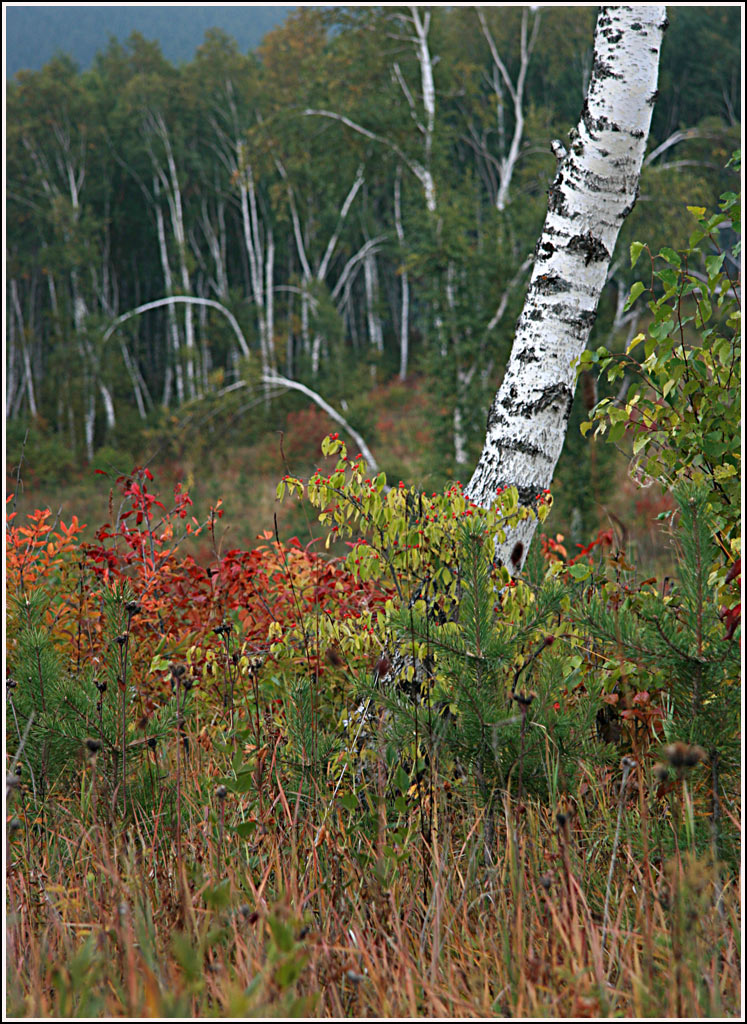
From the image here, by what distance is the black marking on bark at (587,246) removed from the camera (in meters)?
2.53

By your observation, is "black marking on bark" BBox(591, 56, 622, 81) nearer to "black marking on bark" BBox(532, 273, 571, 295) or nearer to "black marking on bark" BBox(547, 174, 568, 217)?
"black marking on bark" BBox(547, 174, 568, 217)

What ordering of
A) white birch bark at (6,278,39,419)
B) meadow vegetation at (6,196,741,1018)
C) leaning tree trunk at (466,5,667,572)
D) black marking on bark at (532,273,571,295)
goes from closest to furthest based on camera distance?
1. meadow vegetation at (6,196,741,1018)
2. leaning tree trunk at (466,5,667,572)
3. black marking on bark at (532,273,571,295)
4. white birch bark at (6,278,39,419)

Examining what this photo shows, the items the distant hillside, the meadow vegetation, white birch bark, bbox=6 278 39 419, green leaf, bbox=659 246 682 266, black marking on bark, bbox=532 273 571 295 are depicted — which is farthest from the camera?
the distant hillside

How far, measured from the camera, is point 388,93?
11.9 meters

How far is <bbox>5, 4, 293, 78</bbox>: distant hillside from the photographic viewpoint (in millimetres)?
23578

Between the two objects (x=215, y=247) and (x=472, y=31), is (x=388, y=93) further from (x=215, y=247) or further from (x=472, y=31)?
(x=215, y=247)

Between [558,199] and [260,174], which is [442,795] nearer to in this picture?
[558,199]

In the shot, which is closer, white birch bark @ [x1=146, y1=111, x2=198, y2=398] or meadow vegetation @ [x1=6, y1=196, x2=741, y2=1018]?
meadow vegetation @ [x1=6, y1=196, x2=741, y2=1018]

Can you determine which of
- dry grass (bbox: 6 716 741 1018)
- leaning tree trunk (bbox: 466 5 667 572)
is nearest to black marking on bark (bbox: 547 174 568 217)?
leaning tree trunk (bbox: 466 5 667 572)

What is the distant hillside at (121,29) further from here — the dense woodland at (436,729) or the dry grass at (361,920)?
the dry grass at (361,920)

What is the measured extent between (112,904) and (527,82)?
24561 mm

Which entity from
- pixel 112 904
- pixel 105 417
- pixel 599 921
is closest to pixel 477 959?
pixel 599 921

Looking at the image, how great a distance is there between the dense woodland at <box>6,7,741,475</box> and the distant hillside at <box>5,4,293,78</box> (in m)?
1.76

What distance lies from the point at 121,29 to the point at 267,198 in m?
8.92
